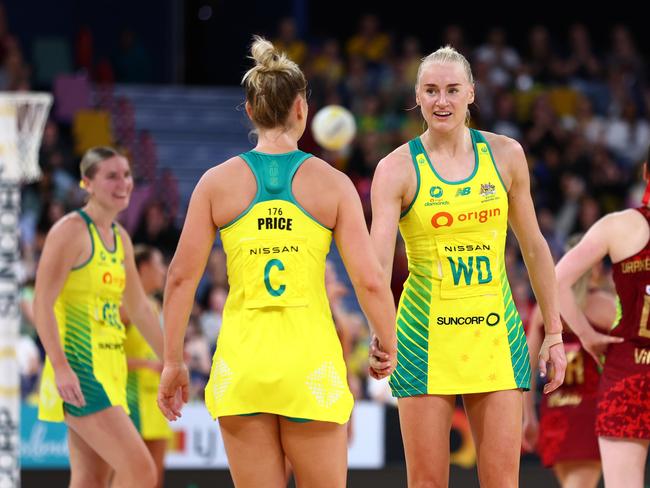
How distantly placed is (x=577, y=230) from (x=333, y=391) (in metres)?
10.7

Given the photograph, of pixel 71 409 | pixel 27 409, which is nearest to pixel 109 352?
pixel 71 409

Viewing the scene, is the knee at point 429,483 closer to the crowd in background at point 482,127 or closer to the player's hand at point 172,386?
the player's hand at point 172,386

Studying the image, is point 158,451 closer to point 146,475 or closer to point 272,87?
point 146,475

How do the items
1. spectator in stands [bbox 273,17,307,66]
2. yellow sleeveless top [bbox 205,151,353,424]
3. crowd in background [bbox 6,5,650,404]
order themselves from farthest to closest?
spectator in stands [bbox 273,17,307,66], crowd in background [bbox 6,5,650,404], yellow sleeveless top [bbox 205,151,353,424]

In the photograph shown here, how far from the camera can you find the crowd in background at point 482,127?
12789 millimetres

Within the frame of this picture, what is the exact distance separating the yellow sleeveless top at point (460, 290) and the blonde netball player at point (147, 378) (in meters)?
2.99

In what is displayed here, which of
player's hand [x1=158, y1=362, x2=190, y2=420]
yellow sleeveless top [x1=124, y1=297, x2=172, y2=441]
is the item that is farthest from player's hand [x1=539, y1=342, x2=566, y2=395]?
yellow sleeveless top [x1=124, y1=297, x2=172, y2=441]

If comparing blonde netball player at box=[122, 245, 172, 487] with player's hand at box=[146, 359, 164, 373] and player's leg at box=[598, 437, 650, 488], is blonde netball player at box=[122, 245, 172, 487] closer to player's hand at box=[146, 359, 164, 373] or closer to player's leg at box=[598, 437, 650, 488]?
player's hand at box=[146, 359, 164, 373]

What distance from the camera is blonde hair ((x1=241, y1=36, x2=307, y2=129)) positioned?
3959mm

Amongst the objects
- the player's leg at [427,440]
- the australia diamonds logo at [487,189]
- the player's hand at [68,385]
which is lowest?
the player's leg at [427,440]

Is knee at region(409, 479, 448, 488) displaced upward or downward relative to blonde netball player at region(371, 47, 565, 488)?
downward

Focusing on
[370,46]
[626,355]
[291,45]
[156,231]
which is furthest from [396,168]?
[370,46]

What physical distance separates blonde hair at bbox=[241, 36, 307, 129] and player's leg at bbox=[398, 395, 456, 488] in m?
1.29

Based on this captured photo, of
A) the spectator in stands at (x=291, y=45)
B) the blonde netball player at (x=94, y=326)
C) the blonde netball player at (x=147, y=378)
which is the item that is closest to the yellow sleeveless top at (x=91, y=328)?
the blonde netball player at (x=94, y=326)
